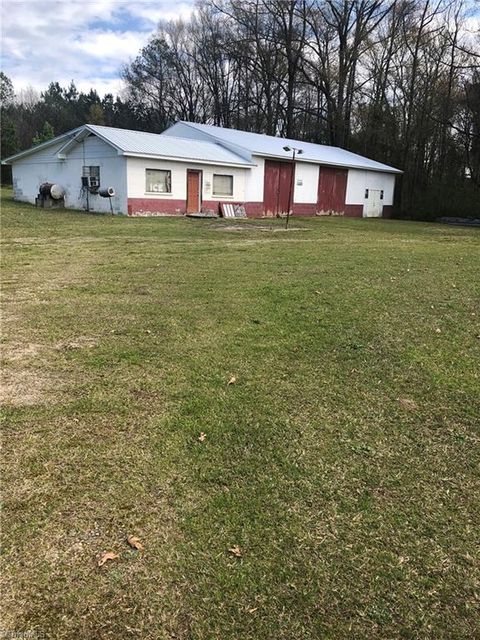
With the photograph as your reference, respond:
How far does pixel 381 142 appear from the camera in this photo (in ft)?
103

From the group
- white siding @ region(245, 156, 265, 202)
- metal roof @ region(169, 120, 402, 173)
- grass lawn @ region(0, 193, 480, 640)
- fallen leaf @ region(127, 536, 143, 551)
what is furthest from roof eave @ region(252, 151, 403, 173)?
fallen leaf @ region(127, 536, 143, 551)

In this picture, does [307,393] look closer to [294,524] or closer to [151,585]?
[294,524]

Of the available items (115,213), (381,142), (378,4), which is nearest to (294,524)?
(115,213)

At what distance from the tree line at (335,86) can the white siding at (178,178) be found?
12271 mm

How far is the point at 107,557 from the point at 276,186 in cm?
2288

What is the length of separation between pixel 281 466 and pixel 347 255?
7.88m

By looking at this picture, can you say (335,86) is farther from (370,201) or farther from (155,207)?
(155,207)

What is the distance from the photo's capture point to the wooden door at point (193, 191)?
65.8 feet

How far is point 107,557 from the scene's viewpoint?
1925mm

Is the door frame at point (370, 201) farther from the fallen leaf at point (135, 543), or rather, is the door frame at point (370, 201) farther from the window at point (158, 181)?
the fallen leaf at point (135, 543)

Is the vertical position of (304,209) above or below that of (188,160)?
below

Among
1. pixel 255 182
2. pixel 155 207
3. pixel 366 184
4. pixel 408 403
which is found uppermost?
pixel 366 184

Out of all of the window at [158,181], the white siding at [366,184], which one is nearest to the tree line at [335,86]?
the white siding at [366,184]

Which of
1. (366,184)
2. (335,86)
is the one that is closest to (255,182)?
(366,184)
